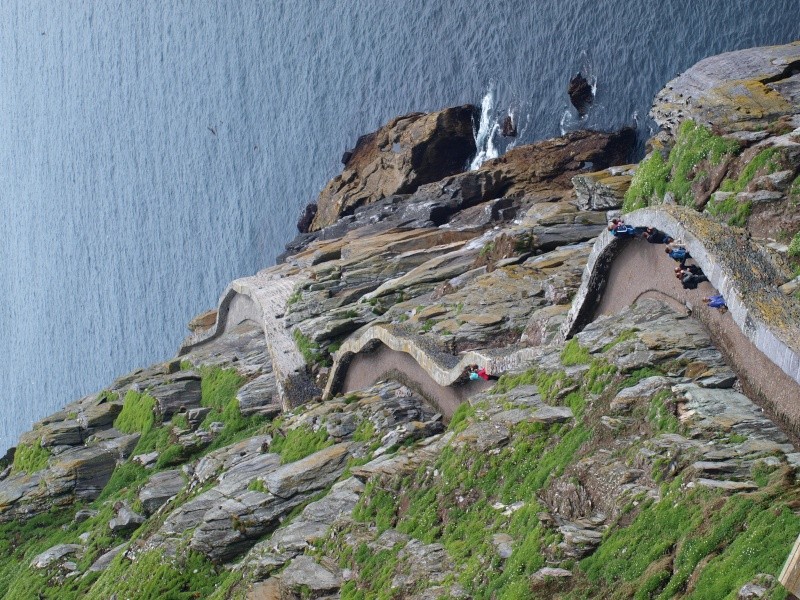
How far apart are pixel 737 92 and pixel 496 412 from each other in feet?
37.2

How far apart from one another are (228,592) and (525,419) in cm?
814

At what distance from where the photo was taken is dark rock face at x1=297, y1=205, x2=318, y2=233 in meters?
58.3

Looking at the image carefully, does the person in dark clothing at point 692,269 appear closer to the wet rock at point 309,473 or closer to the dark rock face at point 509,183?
the wet rock at point 309,473

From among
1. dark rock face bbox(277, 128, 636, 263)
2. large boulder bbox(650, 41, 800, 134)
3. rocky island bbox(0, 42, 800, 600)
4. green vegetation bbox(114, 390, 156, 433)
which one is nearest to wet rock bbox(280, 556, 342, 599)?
rocky island bbox(0, 42, 800, 600)

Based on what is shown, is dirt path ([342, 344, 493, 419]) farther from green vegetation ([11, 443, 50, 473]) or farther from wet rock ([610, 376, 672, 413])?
green vegetation ([11, 443, 50, 473])

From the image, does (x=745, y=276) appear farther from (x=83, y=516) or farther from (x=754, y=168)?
(x=83, y=516)

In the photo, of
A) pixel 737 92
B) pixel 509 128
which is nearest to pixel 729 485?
pixel 737 92

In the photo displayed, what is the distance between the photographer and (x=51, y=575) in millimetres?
29953

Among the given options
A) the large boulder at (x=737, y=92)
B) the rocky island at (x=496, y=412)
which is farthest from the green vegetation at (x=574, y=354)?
the large boulder at (x=737, y=92)

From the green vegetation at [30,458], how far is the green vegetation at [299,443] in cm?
1308

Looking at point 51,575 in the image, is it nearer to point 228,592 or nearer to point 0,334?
point 228,592

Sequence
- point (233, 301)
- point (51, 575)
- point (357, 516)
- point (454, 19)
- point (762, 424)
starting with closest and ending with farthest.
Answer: point (762, 424)
point (357, 516)
point (51, 575)
point (233, 301)
point (454, 19)

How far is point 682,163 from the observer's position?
79.0ft

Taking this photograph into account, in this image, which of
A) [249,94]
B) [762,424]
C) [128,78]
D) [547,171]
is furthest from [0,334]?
[762,424]
